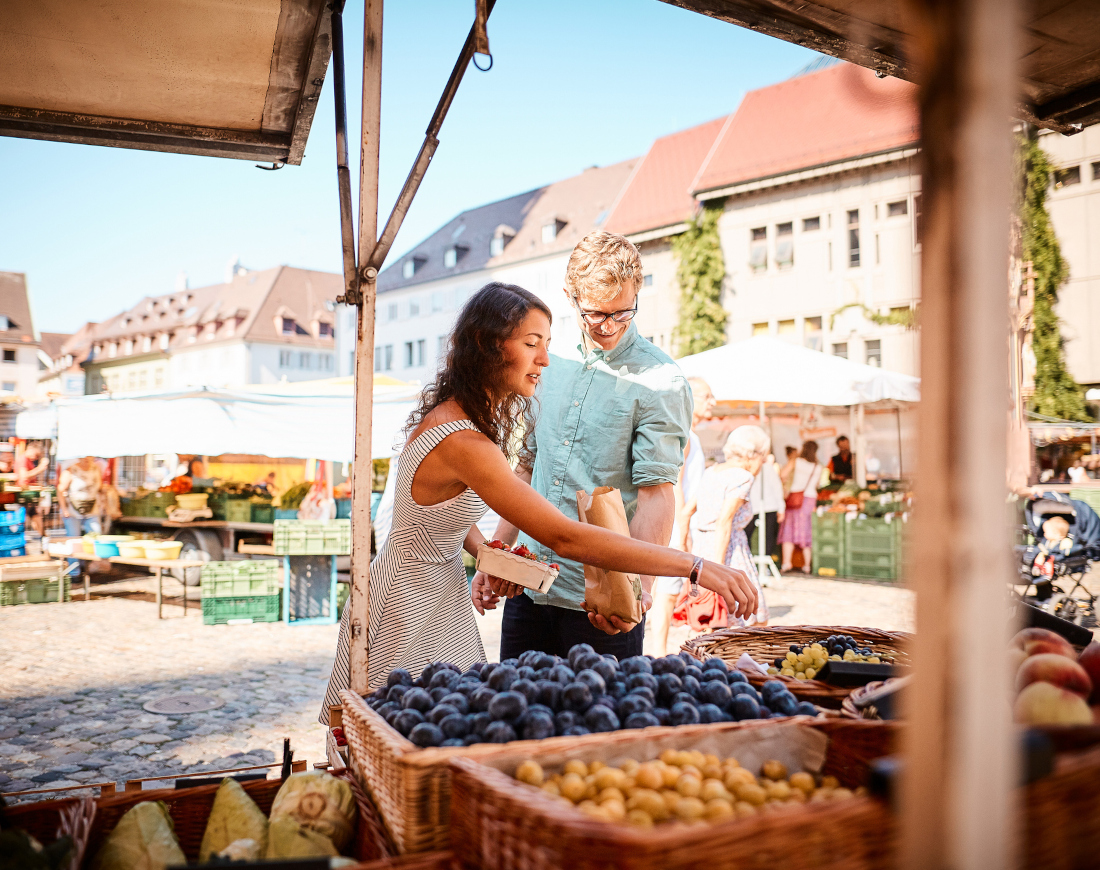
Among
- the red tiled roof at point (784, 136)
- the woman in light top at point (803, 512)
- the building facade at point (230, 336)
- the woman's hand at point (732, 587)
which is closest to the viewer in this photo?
the woman's hand at point (732, 587)

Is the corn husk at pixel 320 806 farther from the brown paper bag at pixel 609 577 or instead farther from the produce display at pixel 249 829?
the brown paper bag at pixel 609 577

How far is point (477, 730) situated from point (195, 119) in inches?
103

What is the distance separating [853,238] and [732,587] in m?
24.3

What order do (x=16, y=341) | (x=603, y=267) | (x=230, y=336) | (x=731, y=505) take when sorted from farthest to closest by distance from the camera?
1. (x=16, y=341)
2. (x=230, y=336)
3. (x=731, y=505)
4. (x=603, y=267)

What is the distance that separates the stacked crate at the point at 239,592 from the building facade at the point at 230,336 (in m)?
40.8

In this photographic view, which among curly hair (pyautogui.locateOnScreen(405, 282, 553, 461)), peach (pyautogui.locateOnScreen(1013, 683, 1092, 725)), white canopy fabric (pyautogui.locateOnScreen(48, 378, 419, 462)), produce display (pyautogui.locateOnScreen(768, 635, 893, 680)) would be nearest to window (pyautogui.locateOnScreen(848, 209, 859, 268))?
white canopy fabric (pyautogui.locateOnScreen(48, 378, 419, 462))

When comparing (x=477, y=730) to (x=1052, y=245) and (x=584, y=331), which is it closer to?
(x=584, y=331)

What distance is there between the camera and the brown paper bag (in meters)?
2.17

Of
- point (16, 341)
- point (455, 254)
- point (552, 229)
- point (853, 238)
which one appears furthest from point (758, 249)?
point (16, 341)

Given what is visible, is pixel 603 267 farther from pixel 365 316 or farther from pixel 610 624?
pixel 610 624

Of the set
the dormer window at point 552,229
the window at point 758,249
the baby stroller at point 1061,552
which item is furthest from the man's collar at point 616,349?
the dormer window at point 552,229

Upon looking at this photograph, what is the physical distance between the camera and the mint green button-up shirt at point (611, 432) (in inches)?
103

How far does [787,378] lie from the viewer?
32.3 feet

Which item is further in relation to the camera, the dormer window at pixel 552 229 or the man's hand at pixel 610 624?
the dormer window at pixel 552 229
